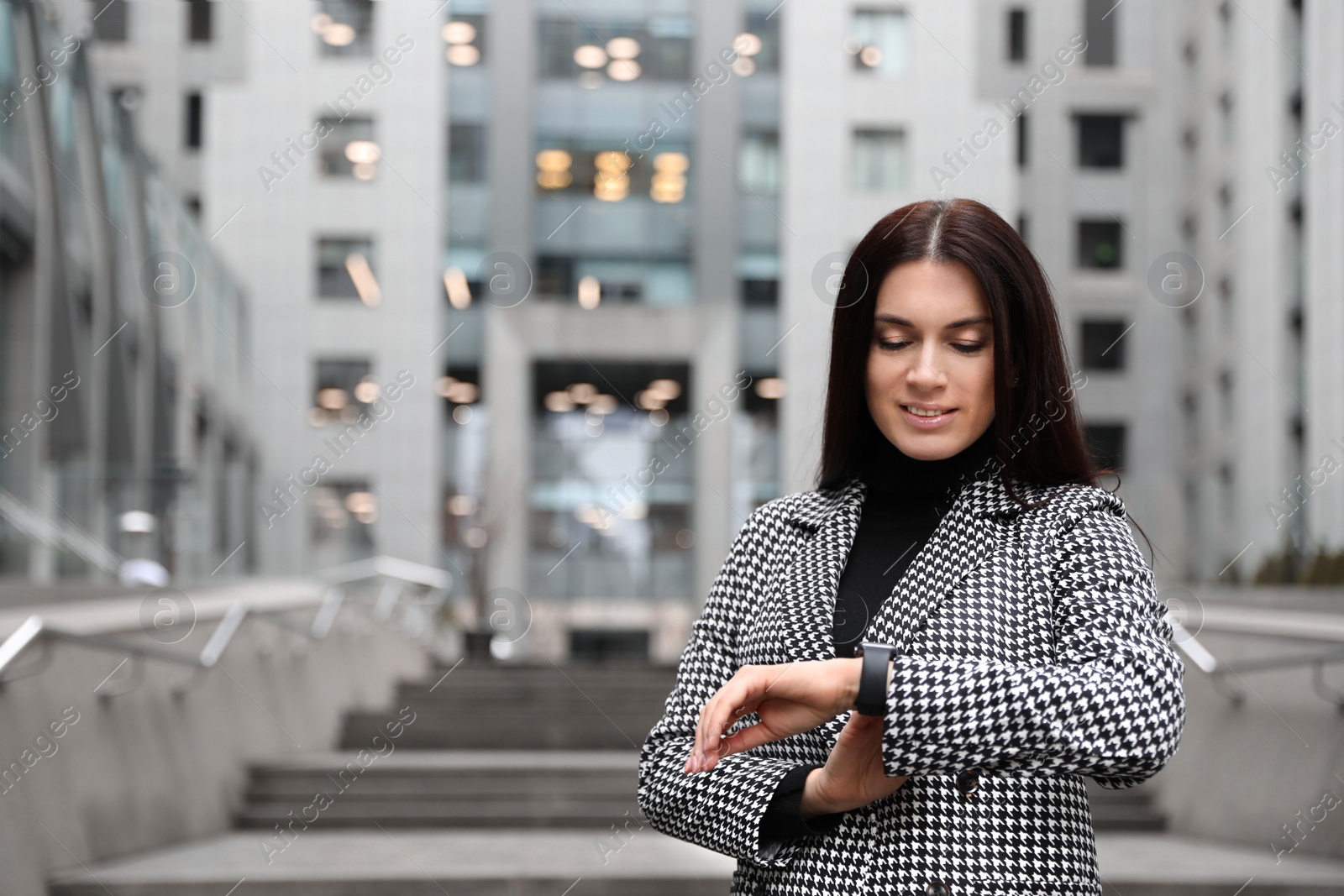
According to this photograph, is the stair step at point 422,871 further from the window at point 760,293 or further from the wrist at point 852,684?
the window at point 760,293

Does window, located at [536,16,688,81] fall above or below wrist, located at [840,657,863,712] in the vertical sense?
above

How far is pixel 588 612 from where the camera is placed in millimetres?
22922

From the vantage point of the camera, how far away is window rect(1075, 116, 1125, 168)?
24516mm

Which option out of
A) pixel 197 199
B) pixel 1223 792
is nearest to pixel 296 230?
pixel 197 199

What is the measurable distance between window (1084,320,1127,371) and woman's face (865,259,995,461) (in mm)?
24235

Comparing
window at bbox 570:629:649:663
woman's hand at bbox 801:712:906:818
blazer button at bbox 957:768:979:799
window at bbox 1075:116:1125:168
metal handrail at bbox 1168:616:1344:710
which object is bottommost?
window at bbox 570:629:649:663

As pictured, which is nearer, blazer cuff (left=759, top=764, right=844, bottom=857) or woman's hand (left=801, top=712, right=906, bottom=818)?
woman's hand (left=801, top=712, right=906, bottom=818)

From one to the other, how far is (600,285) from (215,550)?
Result: 13.8 meters

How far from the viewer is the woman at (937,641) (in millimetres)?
1122

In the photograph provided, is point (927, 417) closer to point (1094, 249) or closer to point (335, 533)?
point (335, 533)

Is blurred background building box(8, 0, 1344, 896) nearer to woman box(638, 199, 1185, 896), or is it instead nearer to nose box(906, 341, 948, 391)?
woman box(638, 199, 1185, 896)

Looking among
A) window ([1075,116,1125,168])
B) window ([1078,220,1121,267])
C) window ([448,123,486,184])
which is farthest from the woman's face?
window ([1075,116,1125,168])

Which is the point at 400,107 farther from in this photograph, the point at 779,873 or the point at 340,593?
the point at 779,873

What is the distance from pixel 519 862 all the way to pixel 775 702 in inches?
170
